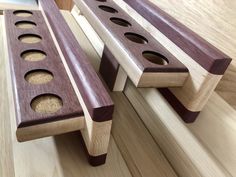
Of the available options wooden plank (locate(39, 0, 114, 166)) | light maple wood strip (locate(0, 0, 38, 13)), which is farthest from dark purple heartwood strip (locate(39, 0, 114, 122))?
light maple wood strip (locate(0, 0, 38, 13))

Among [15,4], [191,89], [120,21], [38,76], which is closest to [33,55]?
[38,76]

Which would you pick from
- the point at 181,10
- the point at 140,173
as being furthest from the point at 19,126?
the point at 181,10

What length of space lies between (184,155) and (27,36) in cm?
36

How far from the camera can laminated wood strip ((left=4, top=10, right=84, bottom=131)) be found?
1.04 ft

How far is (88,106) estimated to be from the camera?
312 millimetres

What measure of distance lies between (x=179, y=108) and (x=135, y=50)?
108 millimetres

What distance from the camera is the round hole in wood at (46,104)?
0.33 m

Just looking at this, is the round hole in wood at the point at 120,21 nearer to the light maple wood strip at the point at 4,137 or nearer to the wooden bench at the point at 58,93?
the wooden bench at the point at 58,93

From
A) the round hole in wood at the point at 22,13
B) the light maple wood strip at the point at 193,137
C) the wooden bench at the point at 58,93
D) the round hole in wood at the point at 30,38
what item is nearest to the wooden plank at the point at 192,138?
the light maple wood strip at the point at 193,137

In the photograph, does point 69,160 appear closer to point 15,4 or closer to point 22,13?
point 22,13

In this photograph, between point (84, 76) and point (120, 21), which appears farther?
point (120, 21)

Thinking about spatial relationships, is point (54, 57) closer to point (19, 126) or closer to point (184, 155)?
point (19, 126)

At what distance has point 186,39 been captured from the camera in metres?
0.34

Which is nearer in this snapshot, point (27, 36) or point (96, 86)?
point (96, 86)
